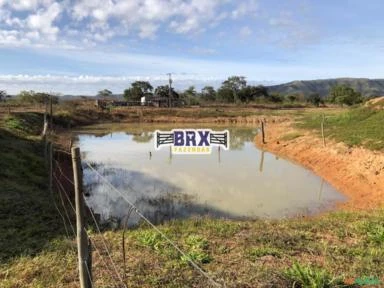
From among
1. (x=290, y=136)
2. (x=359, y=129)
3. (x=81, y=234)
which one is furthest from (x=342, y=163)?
(x=81, y=234)

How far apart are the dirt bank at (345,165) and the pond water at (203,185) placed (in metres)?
0.59

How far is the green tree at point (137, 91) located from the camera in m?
77.2

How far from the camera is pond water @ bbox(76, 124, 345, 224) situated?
12469mm

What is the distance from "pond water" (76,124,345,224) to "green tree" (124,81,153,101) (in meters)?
50.7

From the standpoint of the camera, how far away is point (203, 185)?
16.0 m

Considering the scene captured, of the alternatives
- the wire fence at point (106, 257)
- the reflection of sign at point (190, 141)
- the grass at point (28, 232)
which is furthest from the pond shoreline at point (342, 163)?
the grass at point (28, 232)

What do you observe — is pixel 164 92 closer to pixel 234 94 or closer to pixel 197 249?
pixel 234 94

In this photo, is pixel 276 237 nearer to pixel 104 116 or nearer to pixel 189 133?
pixel 189 133

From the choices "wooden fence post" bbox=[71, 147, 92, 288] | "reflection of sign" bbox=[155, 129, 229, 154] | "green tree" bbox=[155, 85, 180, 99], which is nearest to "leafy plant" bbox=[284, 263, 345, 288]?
"wooden fence post" bbox=[71, 147, 92, 288]

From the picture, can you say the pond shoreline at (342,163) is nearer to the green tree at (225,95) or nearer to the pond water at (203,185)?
the pond water at (203,185)

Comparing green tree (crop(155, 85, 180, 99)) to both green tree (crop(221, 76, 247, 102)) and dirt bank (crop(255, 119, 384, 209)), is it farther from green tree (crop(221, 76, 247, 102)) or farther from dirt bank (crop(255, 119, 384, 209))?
dirt bank (crop(255, 119, 384, 209))

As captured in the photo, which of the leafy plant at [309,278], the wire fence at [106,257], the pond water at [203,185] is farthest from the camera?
the pond water at [203,185]

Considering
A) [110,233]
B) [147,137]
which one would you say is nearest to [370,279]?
[110,233]

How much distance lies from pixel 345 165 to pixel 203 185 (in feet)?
20.6
